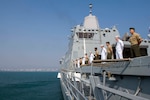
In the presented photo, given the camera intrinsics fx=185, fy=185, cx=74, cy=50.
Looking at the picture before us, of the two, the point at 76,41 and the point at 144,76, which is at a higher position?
the point at 76,41

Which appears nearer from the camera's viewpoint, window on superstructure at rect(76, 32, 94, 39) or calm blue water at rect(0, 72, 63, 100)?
window on superstructure at rect(76, 32, 94, 39)

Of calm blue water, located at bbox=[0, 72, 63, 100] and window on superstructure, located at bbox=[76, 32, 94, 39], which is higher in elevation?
window on superstructure, located at bbox=[76, 32, 94, 39]

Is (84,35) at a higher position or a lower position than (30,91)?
higher

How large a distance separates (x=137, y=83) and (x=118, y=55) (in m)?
2.34

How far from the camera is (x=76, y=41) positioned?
63.4 ft

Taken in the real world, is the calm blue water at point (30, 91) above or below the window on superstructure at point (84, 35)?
below

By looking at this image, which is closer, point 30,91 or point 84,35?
point 84,35

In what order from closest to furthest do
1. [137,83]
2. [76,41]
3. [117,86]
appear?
[137,83] → [117,86] → [76,41]

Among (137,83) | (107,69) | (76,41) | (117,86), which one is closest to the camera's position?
(137,83)

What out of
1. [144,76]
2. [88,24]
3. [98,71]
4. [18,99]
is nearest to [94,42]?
[88,24]

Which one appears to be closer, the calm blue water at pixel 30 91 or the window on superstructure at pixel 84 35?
the window on superstructure at pixel 84 35

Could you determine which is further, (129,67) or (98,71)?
(98,71)

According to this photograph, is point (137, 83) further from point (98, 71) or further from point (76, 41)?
point (76, 41)

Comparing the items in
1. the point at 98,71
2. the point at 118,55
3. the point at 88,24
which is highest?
the point at 88,24
